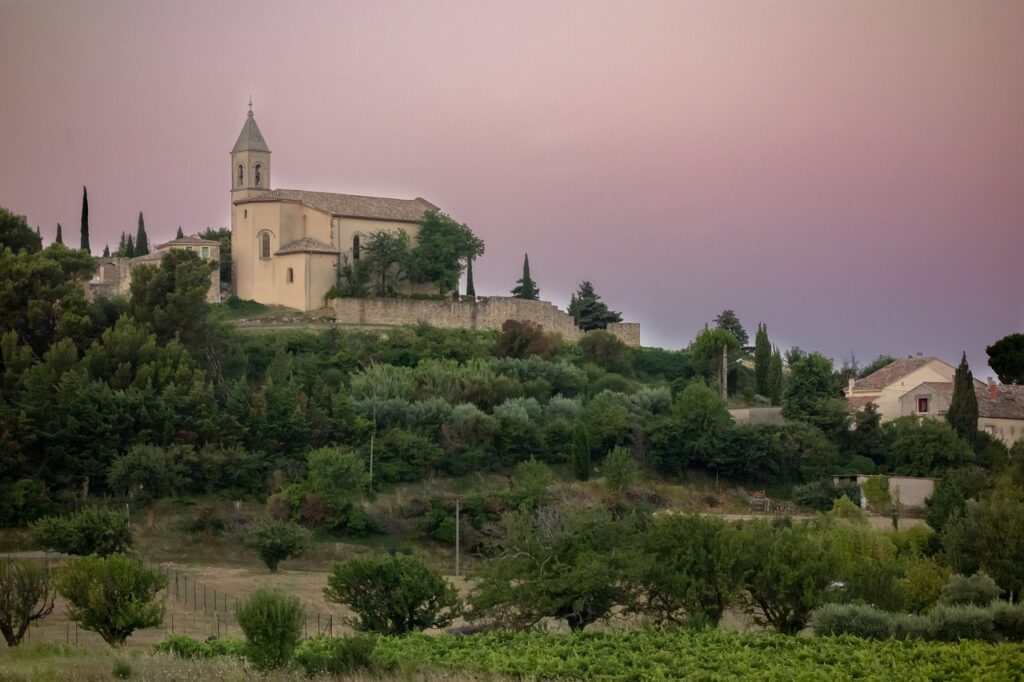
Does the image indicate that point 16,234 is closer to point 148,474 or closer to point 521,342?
point 148,474

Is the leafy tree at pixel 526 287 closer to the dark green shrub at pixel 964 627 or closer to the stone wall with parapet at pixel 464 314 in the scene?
the stone wall with parapet at pixel 464 314

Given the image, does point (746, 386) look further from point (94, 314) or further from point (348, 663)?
point (348, 663)

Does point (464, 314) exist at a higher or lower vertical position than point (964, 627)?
higher

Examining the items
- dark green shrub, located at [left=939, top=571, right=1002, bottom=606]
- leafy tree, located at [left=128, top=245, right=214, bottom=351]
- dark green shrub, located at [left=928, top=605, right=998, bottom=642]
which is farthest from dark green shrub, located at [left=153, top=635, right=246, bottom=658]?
leafy tree, located at [left=128, top=245, right=214, bottom=351]

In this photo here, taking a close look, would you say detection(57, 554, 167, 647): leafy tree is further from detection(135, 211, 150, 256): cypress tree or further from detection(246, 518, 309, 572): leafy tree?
detection(135, 211, 150, 256): cypress tree

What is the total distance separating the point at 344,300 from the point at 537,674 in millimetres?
32901

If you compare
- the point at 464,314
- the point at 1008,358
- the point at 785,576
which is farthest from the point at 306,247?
the point at 785,576

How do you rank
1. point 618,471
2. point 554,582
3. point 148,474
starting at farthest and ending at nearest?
point 618,471 → point 148,474 → point 554,582

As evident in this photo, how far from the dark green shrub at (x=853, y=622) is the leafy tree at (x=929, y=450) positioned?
20.9 m

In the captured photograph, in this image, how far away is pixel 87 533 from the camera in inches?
1414

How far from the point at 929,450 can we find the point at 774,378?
840 centimetres

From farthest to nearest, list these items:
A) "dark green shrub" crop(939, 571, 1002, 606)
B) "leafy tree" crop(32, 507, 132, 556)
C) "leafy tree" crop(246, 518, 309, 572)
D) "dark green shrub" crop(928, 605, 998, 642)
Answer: "leafy tree" crop(246, 518, 309, 572), "leafy tree" crop(32, 507, 132, 556), "dark green shrub" crop(939, 571, 1002, 606), "dark green shrub" crop(928, 605, 998, 642)

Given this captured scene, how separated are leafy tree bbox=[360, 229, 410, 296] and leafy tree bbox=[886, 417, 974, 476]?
18.4 m

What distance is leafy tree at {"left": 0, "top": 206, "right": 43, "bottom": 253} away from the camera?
51062mm
